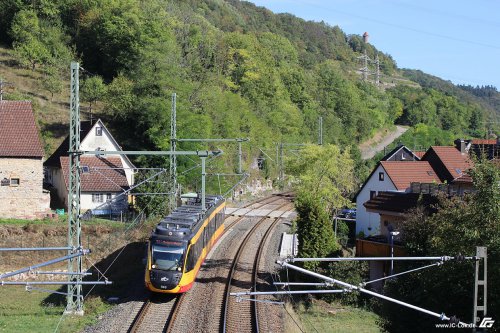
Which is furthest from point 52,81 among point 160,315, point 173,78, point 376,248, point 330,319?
point 330,319

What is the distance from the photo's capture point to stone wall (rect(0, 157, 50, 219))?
35469mm

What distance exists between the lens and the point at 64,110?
182 ft

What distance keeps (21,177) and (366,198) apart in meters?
23.1

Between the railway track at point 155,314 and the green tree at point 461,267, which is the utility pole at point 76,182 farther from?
the green tree at point 461,267

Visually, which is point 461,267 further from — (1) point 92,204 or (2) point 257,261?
(1) point 92,204

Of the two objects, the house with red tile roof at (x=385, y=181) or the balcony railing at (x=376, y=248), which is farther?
the house with red tile roof at (x=385, y=181)

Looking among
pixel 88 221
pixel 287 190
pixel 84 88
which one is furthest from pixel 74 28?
pixel 88 221

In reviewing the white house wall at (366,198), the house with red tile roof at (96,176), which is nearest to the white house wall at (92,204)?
the house with red tile roof at (96,176)

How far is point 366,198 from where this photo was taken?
4197 centimetres

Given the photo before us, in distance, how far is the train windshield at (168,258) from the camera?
20938 millimetres

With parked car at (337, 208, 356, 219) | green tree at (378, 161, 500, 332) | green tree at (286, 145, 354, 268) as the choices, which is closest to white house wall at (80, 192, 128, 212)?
green tree at (286, 145, 354, 268)

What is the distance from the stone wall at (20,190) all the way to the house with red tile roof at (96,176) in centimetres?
287

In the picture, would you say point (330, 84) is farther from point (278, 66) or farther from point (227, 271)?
point (227, 271)

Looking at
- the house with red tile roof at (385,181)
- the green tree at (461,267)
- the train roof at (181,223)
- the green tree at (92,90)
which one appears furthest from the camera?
the green tree at (92,90)
